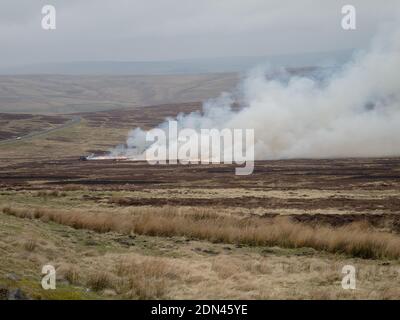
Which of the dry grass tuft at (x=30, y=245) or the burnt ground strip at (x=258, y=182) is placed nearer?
the dry grass tuft at (x=30, y=245)

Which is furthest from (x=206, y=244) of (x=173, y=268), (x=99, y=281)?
(x=99, y=281)

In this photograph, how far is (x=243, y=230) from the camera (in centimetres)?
2659

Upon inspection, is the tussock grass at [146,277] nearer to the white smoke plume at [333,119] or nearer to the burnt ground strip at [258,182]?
the burnt ground strip at [258,182]

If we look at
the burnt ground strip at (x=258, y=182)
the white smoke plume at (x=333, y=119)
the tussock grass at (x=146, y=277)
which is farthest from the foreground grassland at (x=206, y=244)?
the white smoke plume at (x=333, y=119)

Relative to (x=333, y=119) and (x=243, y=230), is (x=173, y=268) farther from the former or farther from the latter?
(x=333, y=119)

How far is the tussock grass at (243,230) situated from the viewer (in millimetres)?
23578

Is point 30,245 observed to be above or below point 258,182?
above

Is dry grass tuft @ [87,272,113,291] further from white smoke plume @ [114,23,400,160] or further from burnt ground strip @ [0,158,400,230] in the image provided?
white smoke plume @ [114,23,400,160]

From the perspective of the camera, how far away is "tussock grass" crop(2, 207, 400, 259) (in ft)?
77.4

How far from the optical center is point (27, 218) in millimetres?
27625

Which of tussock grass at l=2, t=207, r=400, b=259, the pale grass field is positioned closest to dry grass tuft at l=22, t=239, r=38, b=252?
the pale grass field
